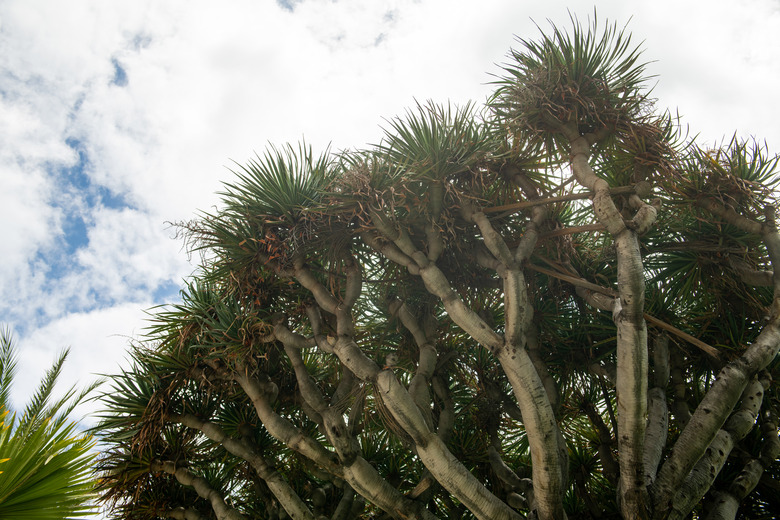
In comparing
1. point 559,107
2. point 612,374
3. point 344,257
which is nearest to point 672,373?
point 612,374

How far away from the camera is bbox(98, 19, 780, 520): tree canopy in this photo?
4.23 metres

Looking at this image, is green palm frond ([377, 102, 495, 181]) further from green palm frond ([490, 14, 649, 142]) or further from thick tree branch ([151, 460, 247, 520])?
thick tree branch ([151, 460, 247, 520])

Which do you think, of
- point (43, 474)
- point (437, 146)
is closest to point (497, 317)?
point (437, 146)

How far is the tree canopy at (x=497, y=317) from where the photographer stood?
4234 millimetres

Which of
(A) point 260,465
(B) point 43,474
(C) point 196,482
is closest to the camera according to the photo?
(B) point 43,474

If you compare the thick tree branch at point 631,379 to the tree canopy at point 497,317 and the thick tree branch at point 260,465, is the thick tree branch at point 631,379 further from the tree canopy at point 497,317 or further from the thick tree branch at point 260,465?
the thick tree branch at point 260,465

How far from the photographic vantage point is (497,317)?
6.61m

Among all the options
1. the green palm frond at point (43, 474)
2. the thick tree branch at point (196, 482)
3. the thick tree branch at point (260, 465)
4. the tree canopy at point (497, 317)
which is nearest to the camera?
the green palm frond at point (43, 474)

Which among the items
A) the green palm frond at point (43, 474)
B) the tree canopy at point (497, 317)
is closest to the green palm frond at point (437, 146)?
the tree canopy at point (497, 317)

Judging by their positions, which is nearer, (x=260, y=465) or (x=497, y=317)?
(x=260, y=465)

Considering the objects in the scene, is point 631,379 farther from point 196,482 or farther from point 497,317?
point 196,482

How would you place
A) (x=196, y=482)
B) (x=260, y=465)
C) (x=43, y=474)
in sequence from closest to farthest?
(x=43, y=474), (x=260, y=465), (x=196, y=482)

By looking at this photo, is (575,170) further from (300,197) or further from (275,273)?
(275,273)

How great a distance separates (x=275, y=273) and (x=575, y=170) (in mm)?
3093
